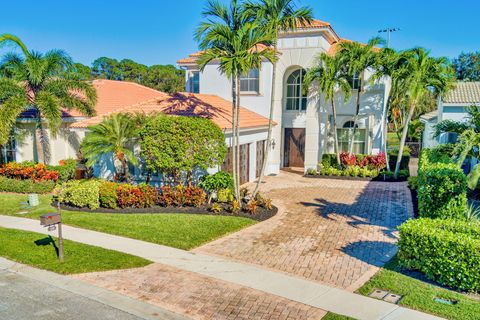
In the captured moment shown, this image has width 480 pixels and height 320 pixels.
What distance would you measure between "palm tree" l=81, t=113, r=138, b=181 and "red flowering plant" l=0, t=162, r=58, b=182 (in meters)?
3.22

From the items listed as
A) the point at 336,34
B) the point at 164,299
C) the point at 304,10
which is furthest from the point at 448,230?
the point at 336,34

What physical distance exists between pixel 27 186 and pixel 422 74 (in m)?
18.8

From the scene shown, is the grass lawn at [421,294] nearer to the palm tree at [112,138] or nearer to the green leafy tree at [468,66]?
the palm tree at [112,138]

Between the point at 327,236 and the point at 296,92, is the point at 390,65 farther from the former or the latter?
the point at 327,236

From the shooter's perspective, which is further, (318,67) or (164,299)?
(318,67)

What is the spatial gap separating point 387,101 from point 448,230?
14845mm

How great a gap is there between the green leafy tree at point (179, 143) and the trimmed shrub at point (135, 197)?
1.03 m

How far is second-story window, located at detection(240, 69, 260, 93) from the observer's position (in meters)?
23.0

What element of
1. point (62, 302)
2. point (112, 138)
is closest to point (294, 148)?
point (112, 138)

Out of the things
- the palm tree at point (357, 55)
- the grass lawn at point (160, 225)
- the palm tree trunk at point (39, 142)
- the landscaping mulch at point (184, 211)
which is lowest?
the grass lawn at point (160, 225)

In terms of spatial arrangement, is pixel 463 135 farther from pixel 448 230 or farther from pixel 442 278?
pixel 442 278

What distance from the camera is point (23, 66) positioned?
17797 millimetres

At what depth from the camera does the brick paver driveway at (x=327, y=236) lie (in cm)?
938

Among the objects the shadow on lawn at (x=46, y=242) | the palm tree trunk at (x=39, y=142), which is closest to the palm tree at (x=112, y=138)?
the palm tree trunk at (x=39, y=142)
